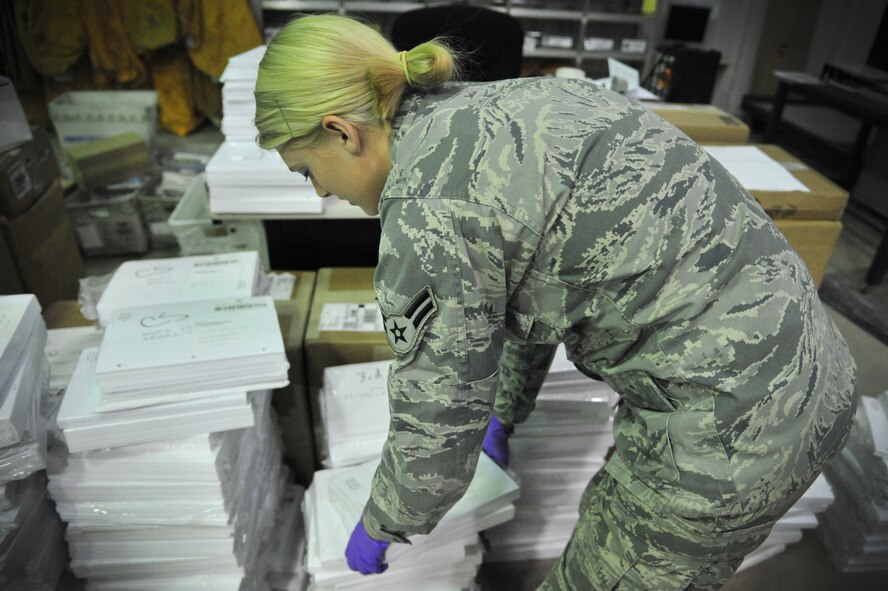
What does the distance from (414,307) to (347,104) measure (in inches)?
10.3

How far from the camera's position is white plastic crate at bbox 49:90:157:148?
10.5 ft

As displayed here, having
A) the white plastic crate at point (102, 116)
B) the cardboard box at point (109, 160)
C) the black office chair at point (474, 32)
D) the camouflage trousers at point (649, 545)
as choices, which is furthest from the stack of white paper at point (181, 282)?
the white plastic crate at point (102, 116)

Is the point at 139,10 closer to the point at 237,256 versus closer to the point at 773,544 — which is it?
the point at 237,256

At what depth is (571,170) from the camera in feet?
2.21

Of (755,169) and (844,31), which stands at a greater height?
(844,31)

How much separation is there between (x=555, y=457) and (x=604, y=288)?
0.90 m

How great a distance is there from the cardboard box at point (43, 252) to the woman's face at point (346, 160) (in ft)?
4.73

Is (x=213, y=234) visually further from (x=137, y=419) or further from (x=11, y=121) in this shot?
(x=137, y=419)

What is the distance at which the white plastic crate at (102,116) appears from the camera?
3.21 m

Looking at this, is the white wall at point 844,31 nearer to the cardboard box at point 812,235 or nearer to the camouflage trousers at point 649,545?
the cardboard box at point 812,235

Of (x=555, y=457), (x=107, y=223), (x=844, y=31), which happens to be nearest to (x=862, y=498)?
(x=555, y=457)

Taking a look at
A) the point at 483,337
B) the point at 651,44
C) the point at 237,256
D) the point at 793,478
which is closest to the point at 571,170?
the point at 483,337

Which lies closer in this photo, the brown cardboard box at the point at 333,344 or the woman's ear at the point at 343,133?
the woman's ear at the point at 343,133

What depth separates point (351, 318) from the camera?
157 cm
